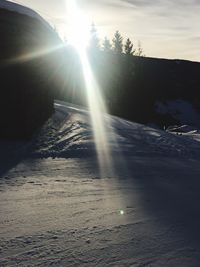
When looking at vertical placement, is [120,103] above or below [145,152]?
above

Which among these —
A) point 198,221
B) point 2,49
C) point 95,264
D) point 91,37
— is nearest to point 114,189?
point 198,221

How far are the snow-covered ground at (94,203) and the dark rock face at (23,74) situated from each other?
1.44ft

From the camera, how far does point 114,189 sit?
5395 mm

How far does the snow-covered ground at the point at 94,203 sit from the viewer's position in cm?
340

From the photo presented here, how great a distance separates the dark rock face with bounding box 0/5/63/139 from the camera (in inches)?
314

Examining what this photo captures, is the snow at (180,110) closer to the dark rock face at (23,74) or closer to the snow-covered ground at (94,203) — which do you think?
the dark rock face at (23,74)

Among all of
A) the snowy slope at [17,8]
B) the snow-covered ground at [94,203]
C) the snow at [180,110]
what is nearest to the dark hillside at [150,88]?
the snow at [180,110]

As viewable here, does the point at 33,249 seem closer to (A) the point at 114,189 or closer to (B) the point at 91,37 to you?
(A) the point at 114,189

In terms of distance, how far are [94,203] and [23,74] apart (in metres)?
4.20

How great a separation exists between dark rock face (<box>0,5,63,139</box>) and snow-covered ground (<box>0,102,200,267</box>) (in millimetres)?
440

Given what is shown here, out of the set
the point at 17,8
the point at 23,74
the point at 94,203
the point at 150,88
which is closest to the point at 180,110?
the point at 150,88

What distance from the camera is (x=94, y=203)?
471 centimetres

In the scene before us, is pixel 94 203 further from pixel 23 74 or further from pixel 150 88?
pixel 150 88

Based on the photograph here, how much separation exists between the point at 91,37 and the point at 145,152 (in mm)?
79484
